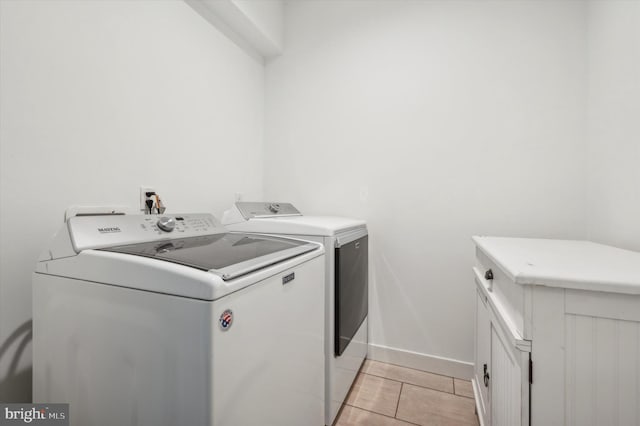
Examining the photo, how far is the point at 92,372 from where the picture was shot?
2.48ft

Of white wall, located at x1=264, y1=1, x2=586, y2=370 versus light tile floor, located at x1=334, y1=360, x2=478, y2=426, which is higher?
white wall, located at x1=264, y1=1, x2=586, y2=370

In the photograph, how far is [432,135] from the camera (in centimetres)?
180

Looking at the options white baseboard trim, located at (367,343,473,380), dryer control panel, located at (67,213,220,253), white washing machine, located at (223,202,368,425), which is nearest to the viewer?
dryer control panel, located at (67,213,220,253)

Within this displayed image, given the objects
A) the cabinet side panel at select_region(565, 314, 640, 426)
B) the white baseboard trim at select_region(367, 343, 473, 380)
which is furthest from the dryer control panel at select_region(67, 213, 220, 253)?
the white baseboard trim at select_region(367, 343, 473, 380)

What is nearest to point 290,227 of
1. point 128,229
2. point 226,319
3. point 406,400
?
point 128,229

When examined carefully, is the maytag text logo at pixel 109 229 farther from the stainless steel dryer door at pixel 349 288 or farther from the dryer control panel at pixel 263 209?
the stainless steel dryer door at pixel 349 288

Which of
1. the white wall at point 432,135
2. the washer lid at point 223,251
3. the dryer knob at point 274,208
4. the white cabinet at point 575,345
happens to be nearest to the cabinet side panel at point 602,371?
the white cabinet at point 575,345

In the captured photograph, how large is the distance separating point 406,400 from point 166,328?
1.45 meters

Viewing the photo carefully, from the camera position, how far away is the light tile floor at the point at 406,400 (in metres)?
1.41

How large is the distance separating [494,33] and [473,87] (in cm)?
32

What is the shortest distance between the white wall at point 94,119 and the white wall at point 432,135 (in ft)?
2.29

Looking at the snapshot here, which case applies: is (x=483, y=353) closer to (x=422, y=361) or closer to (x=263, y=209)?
(x=422, y=361)

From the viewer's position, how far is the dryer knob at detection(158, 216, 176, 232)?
1.10 metres

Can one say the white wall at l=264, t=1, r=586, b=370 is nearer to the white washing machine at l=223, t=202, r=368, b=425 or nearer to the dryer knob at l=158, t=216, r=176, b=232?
the white washing machine at l=223, t=202, r=368, b=425
